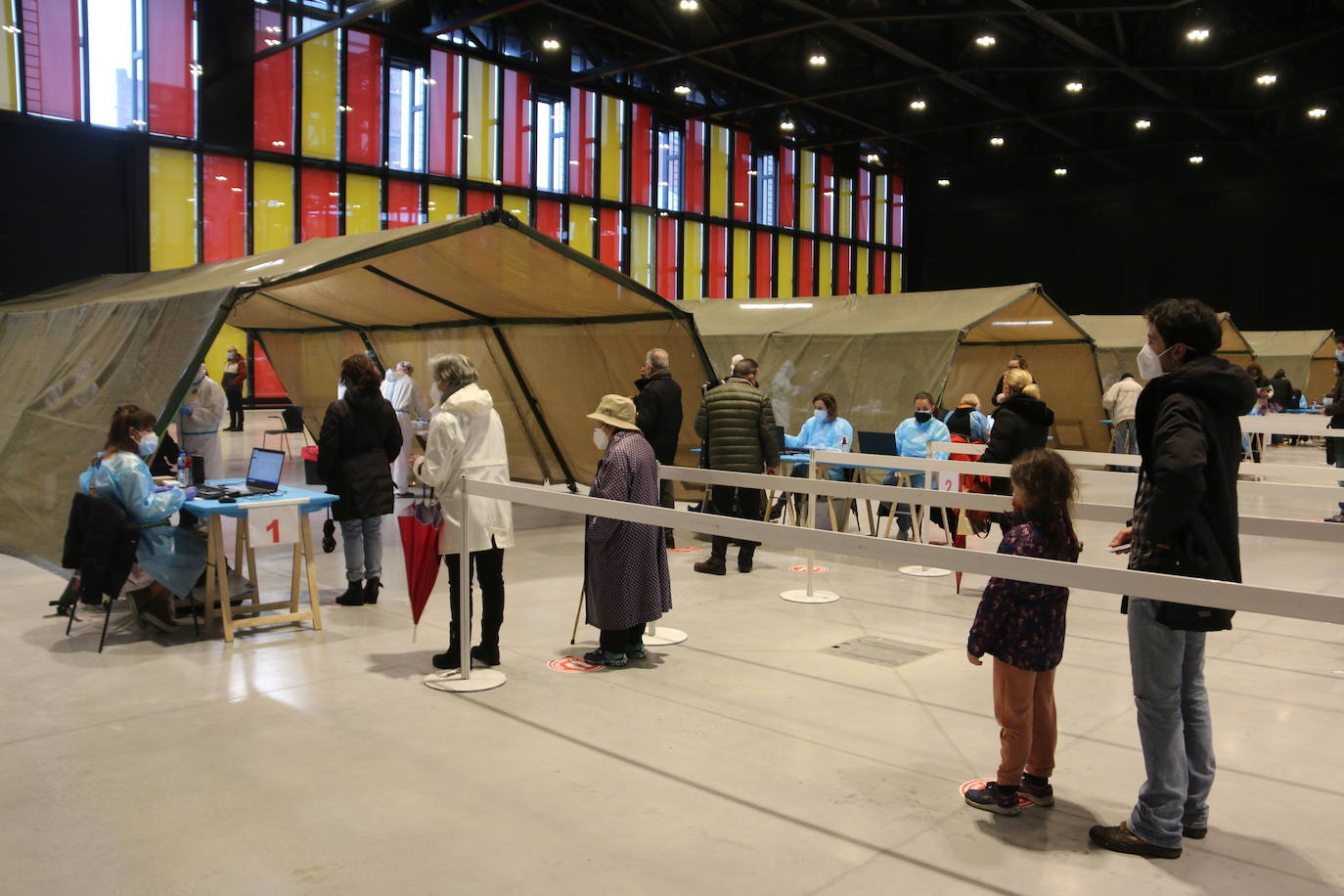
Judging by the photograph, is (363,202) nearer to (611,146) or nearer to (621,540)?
(611,146)

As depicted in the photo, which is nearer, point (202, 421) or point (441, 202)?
point (202, 421)

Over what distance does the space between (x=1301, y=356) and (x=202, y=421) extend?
21841 mm

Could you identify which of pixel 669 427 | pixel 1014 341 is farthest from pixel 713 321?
pixel 669 427

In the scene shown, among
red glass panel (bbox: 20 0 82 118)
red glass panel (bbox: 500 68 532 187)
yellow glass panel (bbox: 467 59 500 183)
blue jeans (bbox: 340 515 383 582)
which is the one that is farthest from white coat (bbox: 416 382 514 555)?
red glass panel (bbox: 500 68 532 187)

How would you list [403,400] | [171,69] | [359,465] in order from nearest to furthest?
[359,465], [403,400], [171,69]

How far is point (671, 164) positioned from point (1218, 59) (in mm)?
11749

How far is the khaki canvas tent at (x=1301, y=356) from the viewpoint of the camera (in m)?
21.9

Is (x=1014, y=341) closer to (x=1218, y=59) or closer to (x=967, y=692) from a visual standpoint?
(x=1218, y=59)

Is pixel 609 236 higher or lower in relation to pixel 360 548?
higher

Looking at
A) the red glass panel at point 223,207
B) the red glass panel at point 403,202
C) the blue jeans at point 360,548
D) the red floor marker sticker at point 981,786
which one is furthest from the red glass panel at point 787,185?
the red floor marker sticker at point 981,786

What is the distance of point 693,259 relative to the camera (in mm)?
25469

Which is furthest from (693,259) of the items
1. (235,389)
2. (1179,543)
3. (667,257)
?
(1179,543)

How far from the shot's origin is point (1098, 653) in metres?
5.31

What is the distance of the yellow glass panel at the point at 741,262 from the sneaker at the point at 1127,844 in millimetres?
24198
